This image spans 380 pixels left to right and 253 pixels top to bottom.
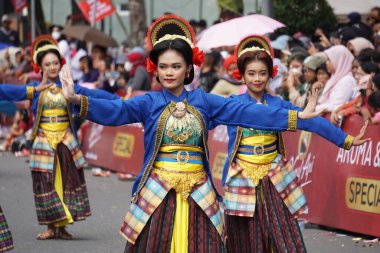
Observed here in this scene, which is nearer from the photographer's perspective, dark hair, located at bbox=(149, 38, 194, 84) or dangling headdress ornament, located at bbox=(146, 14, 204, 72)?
dark hair, located at bbox=(149, 38, 194, 84)

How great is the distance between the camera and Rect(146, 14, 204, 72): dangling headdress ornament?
639 cm

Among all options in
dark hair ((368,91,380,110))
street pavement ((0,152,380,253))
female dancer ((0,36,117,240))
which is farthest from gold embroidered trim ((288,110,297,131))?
female dancer ((0,36,117,240))

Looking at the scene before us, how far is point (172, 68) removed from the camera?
6.23m

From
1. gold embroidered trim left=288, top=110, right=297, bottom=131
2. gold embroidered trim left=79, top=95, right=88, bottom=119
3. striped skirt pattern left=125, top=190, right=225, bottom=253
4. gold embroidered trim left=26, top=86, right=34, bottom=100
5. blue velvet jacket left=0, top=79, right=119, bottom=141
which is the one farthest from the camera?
gold embroidered trim left=26, top=86, right=34, bottom=100

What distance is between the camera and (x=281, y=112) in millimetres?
6312

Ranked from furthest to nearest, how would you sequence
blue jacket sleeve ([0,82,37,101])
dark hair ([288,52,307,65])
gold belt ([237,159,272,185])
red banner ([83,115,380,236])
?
dark hair ([288,52,307,65])
red banner ([83,115,380,236])
blue jacket sleeve ([0,82,37,101])
gold belt ([237,159,272,185])

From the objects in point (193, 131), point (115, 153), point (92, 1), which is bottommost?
point (115, 153)

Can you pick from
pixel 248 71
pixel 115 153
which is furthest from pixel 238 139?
pixel 115 153

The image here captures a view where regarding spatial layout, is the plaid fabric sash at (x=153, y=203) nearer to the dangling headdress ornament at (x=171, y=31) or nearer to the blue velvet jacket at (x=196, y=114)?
the blue velvet jacket at (x=196, y=114)

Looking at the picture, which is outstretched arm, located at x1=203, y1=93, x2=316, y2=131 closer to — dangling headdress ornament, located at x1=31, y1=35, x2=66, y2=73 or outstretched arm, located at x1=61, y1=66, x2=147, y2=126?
outstretched arm, located at x1=61, y1=66, x2=147, y2=126

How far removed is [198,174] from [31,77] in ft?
44.4

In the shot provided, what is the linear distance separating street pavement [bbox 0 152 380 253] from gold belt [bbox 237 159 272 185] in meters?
1.81

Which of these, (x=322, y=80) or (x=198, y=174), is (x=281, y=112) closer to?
(x=198, y=174)

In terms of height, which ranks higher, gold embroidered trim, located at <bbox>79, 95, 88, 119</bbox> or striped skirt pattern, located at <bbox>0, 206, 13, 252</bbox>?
gold embroidered trim, located at <bbox>79, 95, 88, 119</bbox>
